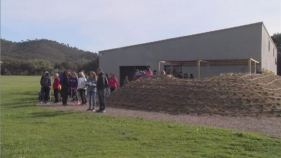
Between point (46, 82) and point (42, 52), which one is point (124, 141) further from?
point (42, 52)

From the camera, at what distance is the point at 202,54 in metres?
27.3

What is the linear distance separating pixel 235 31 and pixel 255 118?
45.4 ft

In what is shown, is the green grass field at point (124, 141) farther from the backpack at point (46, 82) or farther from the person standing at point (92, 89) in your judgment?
the backpack at point (46, 82)

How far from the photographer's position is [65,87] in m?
16.2

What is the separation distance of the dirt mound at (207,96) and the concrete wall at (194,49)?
7.49 meters

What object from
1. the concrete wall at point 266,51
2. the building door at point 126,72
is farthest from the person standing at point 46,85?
the concrete wall at point 266,51

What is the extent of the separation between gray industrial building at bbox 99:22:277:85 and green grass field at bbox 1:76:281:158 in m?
13.1

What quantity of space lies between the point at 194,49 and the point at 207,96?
43.6 ft

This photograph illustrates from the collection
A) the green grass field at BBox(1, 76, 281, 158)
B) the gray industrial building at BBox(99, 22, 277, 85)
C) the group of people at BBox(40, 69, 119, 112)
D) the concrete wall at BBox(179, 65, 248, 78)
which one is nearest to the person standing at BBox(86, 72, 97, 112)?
the group of people at BBox(40, 69, 119, 112)

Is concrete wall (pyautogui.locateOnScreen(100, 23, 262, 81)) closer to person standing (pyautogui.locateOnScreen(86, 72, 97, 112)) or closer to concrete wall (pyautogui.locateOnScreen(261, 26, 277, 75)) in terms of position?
concrete wall (pyautogui.locateOnScreen(261, 26, 277, 75))

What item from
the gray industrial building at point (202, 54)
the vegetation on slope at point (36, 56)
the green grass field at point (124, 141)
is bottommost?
the green grass field at point (124, 141)

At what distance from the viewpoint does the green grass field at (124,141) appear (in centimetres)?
695

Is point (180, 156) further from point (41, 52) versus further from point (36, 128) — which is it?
point (41, 52)

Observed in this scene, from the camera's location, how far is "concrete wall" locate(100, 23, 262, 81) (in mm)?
24922
